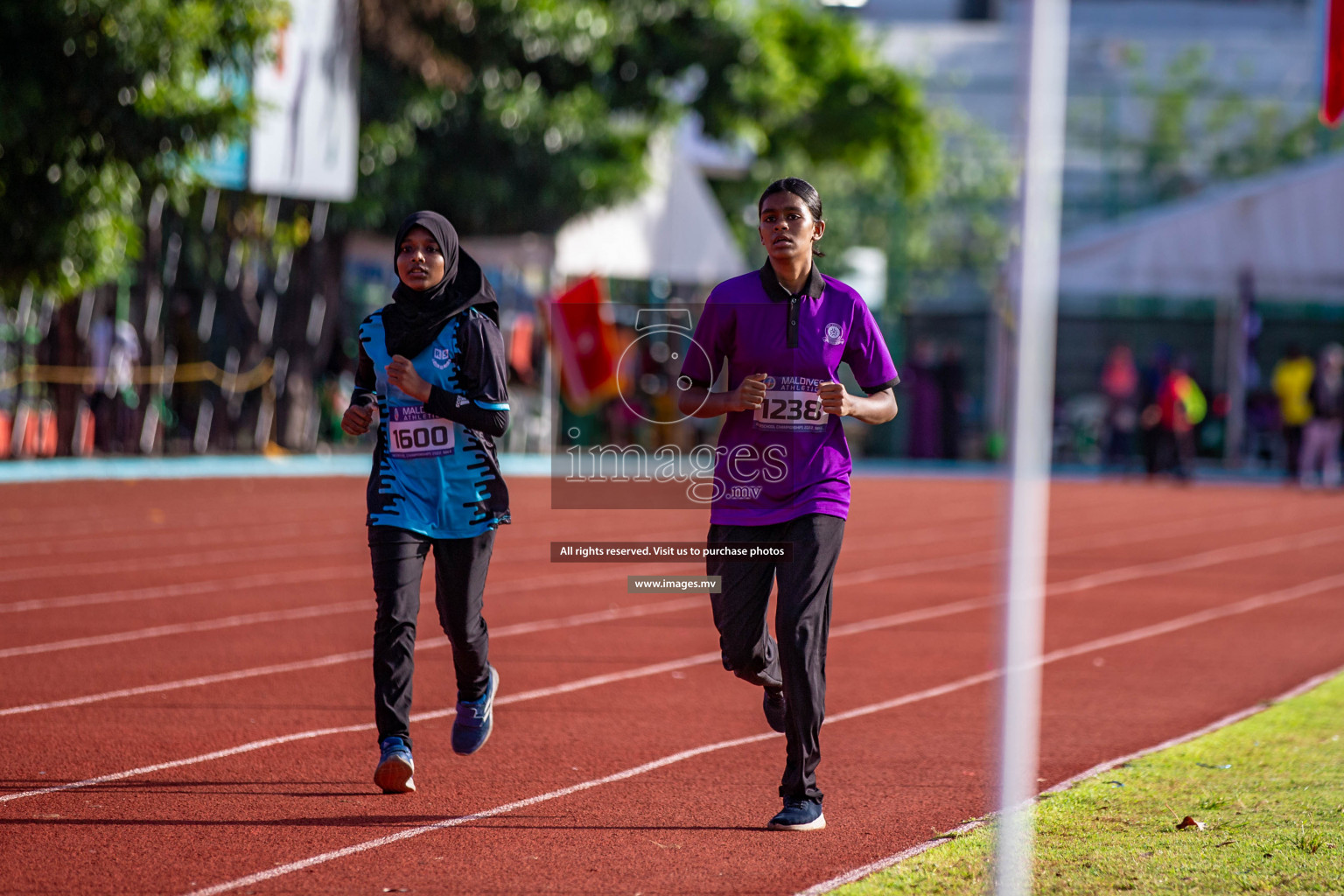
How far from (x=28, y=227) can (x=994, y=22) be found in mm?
60436

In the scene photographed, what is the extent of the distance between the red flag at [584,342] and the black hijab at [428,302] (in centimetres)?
1840

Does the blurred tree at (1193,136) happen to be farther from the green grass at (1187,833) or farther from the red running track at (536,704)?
A: the green grass at (1187,833)

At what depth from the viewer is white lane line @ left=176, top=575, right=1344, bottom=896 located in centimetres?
Answer: 502

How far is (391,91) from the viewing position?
971 inches

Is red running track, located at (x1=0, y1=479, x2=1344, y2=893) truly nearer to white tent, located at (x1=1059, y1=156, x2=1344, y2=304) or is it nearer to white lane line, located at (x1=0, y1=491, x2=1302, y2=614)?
white lane line, located at (x1=0, y1=491, x2=1302, y2=614)

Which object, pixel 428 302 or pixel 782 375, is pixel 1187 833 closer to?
pixel 782 375

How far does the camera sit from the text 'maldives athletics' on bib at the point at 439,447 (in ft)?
19.5

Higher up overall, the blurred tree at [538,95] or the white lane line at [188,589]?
the blurred tree at [538,95]

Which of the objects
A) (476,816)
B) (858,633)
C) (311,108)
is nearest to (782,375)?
(476,816)

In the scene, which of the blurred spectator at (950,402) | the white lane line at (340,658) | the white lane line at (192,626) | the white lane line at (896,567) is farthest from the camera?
the blurred spectator at (950,402)

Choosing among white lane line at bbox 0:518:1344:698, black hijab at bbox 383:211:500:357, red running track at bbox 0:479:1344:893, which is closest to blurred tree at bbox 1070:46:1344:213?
white lane line at bbox 0:518:1344:698

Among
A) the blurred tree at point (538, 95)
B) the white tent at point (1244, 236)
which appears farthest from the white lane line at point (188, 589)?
the white tent at point (1244, 236)

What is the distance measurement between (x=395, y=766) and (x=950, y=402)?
25.5m

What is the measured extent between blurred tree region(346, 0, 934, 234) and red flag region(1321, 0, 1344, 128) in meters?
16.5
